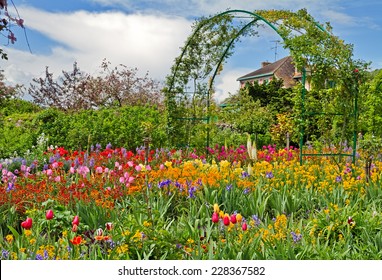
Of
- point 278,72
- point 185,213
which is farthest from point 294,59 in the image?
point 278,72

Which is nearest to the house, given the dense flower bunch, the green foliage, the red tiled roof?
the red tiled roof

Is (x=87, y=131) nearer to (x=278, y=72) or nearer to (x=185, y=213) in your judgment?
(x=185, y=213)

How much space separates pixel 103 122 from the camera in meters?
10.4

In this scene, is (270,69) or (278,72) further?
(270,69)

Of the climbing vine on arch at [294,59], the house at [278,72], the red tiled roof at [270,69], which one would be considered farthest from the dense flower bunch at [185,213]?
the red tiled roof at [270,69]

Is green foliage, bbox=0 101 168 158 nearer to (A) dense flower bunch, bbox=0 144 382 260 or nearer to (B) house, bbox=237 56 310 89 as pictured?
(A) dense flower bunch, bbox=0 144 382 260

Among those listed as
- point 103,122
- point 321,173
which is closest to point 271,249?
point 321,173

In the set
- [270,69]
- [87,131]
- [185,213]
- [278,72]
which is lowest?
[185,213]

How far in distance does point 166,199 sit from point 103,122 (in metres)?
5.55

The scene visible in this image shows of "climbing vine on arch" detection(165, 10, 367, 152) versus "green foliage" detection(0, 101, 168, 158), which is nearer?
"climbing vine on arch" detection(165, 10, 367, 152)

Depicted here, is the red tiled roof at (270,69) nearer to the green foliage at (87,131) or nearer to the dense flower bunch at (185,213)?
the green foliage at (87,131)

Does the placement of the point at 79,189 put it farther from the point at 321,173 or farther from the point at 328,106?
the point at 328,106

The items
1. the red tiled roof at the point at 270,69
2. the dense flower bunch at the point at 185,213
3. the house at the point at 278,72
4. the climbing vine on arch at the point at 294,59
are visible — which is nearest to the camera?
the dense flower bunch at the point at 185,213

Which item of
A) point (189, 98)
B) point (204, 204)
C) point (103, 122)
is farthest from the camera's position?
point (103, 122)
